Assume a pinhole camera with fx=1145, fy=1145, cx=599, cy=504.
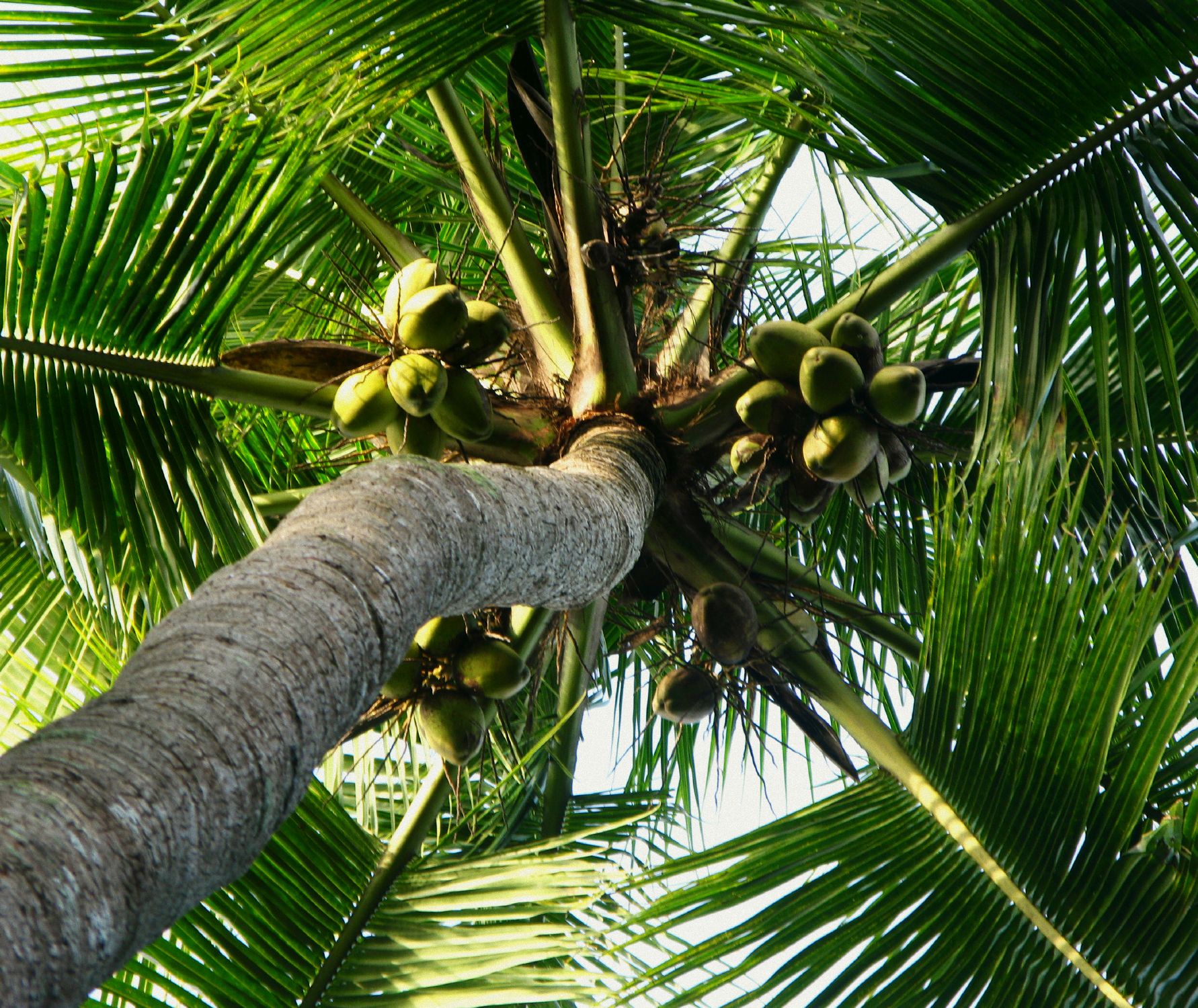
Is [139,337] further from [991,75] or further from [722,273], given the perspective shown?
[991,75]

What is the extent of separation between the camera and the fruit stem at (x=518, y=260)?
2555mm

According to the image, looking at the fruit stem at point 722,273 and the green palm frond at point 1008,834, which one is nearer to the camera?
the green palm frond at point 1008,834

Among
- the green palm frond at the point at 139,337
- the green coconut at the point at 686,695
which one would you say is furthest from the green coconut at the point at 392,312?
the green coconut at the point at 686,695

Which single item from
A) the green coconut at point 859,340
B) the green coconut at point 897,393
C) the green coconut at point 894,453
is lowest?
the green coconut at point 897,393

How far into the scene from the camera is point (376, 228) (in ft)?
9.31

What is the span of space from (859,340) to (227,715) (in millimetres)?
1638

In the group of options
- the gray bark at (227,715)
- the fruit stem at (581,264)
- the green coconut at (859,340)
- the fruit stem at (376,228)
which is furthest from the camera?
the fruit stem at (376,228)

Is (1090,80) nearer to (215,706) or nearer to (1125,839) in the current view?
(1125,839)

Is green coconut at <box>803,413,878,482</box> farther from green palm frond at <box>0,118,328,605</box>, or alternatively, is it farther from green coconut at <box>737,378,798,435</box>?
green palm frond at <box>0,118,328,605</box>

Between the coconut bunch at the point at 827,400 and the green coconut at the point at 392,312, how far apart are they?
27.2 inches

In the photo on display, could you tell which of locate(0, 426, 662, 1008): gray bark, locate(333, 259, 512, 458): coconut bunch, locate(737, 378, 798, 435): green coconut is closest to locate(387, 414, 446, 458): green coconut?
locate(333, 259, 512, 458): coconut bunch

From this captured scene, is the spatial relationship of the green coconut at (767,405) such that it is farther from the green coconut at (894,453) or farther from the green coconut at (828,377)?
the green coconut at (894,453)

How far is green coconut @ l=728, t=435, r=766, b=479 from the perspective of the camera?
2.41 metres

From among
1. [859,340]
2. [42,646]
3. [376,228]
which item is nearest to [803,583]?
[859,340]
